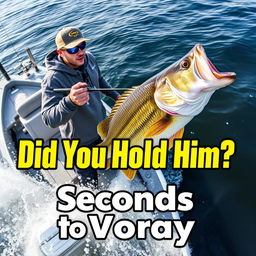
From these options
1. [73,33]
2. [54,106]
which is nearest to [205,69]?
[54,106]

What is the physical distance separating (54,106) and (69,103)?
41 cm

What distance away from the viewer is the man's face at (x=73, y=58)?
3.44 meters

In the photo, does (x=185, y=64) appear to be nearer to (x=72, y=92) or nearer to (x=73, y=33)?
(x=72, y=92)

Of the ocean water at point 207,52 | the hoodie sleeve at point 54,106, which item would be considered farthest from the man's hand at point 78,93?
the ocean water at point 207,52

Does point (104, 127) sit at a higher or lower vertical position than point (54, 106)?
lower

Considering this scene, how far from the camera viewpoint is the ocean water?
4.57m

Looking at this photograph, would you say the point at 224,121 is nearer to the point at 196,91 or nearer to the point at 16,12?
the point at 196,91

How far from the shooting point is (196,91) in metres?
2.25

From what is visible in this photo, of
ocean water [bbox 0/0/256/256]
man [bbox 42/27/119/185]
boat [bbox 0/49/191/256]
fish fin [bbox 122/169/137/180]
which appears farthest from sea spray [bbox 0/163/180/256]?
fish fin [bbox 122/169/137/180]

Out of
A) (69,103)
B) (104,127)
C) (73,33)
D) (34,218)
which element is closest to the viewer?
(69,103)

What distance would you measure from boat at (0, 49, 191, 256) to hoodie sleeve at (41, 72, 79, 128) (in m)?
1.59

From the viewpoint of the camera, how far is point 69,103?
2.93 metres

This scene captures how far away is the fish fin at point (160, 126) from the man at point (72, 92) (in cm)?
90

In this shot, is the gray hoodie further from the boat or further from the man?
the boat
